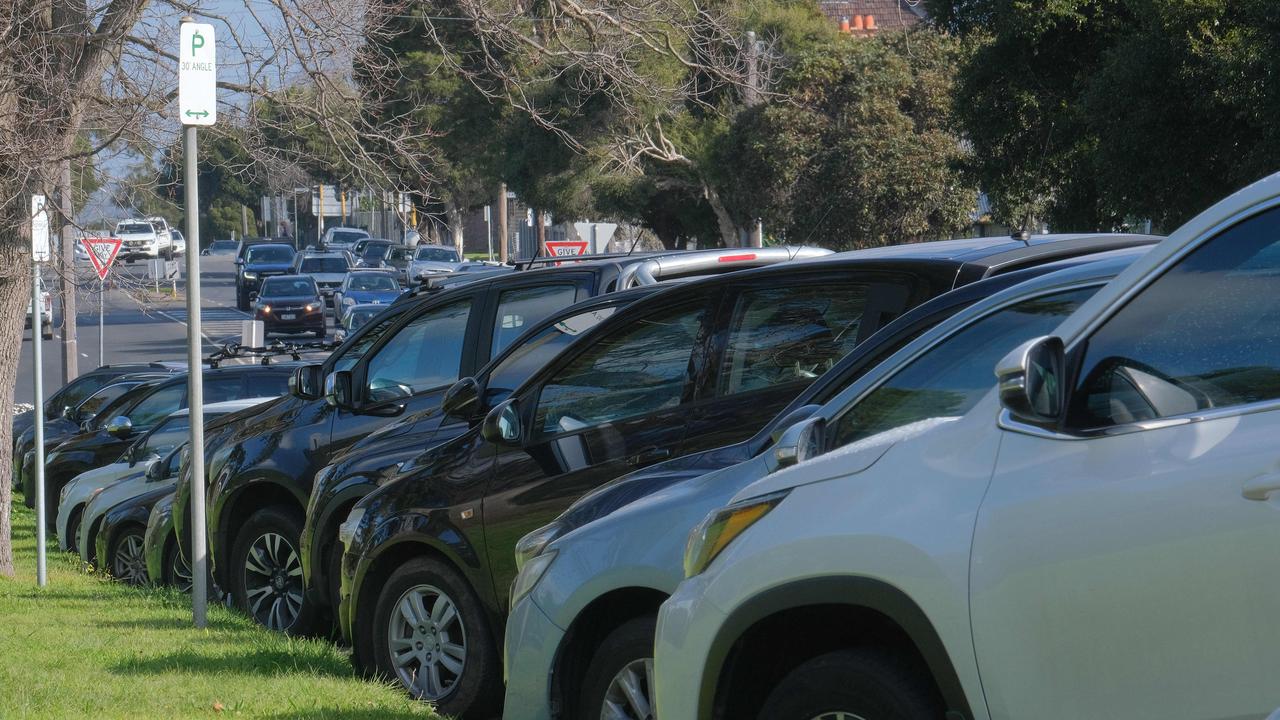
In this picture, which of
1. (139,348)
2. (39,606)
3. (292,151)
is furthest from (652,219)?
(39,606)

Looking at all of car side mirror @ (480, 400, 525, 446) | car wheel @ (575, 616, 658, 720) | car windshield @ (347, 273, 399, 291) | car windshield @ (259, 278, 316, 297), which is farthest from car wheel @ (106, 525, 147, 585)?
car windshield @ (347, 273, 399, 291)

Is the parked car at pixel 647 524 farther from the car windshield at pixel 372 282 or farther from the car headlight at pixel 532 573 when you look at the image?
the car windshield at pixel 372 282

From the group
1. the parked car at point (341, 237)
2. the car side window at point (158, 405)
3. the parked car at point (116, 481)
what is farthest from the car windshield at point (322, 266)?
the parked car at point (116, 481)

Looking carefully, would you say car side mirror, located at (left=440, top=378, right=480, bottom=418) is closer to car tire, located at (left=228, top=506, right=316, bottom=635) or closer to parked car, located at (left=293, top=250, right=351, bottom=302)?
car tire, located at (left=228, top=506, right=316, bottom=635)

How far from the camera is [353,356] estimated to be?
31.6ft

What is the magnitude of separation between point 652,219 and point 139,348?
15280 mm

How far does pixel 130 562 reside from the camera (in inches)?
489

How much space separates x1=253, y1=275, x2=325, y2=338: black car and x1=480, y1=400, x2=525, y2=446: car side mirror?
36.1 m

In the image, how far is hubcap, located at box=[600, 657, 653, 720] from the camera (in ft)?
15.5

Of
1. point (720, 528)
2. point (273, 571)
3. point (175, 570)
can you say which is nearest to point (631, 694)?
point (720, 528)

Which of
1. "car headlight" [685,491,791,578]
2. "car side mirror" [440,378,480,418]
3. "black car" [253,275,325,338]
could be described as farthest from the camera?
"black car" [253,275,325,338]

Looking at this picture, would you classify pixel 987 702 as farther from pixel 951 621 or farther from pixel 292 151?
pixel 292 151

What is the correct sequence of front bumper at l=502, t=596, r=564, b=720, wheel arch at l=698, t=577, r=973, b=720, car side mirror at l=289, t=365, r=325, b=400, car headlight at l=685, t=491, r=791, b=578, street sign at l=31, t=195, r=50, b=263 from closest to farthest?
wheel arch at l=698, t=577, r=973, b=720 → car headlight at l=685, t=491, r=791, b=578 → front bumper at l=502, t=596, r=564, b=720 → car side mirror at l=289, t=365, r=325, b=400 → street sign at l=31, t=195, r=50, b=263

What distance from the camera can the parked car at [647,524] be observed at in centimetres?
425
